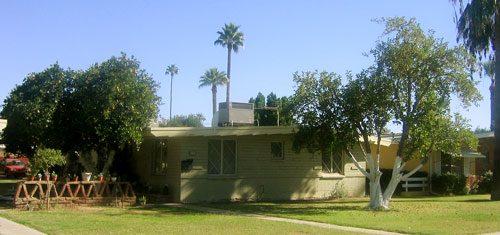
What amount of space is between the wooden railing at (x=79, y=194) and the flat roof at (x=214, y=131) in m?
2.05

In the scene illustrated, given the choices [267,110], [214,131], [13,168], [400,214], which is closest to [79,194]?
[214,131]

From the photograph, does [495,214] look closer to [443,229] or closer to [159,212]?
[443,229]

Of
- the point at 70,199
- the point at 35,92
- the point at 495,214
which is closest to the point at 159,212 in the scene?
the point at 70,199

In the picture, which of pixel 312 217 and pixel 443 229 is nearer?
pixel 443 229

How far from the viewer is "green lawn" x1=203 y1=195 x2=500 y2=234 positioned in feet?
38.4

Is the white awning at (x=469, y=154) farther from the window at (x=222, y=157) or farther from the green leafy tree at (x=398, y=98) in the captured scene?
the window at (x=222, y=157)

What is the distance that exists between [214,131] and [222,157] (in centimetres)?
147

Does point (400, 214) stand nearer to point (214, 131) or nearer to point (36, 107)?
point (214, 131)

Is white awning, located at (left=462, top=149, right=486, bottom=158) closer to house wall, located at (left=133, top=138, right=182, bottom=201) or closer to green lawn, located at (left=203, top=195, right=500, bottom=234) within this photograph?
green lawn, located at (left=203, top=195, right=500, bottom=234)

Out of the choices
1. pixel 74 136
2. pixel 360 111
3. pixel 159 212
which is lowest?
pixel 159 212

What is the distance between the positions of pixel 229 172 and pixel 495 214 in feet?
29.3

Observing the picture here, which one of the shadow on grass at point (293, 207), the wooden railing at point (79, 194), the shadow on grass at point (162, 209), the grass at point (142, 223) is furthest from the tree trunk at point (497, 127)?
the wooden railing at point (79, 194)

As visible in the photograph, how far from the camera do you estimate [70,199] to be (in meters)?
14.5

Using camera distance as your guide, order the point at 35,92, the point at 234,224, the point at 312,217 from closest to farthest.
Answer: the point at 234,224 → the point at 312,217 → the point at 35,92
